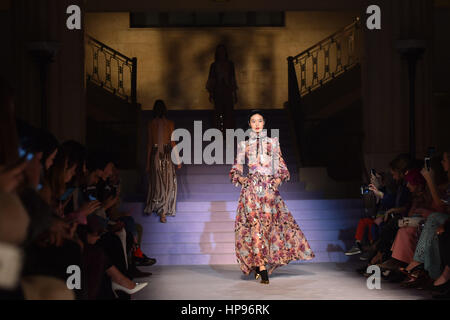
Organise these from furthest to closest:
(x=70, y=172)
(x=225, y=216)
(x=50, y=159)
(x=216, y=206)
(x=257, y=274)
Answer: (x=216, y=206) → (x=225, y=216) → (x=257, y=274) → (x=70, y=172) → (x=50, y=159)

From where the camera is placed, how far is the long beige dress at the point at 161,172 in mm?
9578

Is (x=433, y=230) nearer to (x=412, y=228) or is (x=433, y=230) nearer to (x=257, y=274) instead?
(x=412, y=228)

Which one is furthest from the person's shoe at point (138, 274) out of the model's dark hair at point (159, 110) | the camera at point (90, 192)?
the model's dark hair at point (159, 110)

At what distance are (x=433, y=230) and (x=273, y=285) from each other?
1585 millimetres

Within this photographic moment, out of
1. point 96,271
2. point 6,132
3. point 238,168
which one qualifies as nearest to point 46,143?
point 96,271

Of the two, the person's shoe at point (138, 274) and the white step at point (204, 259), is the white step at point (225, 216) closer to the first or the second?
the white step at point (204, 259)

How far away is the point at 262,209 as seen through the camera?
7223 mm

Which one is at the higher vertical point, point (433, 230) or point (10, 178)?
point (10, 178)

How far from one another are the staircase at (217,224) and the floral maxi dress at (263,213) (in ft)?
5.29


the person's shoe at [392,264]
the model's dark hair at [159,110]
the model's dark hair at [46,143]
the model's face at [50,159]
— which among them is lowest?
the person's shoe at [392,264]

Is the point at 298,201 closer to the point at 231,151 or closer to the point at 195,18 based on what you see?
the point at 231,151

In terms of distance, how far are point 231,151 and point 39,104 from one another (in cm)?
380

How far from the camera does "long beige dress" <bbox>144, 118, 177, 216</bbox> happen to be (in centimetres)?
958

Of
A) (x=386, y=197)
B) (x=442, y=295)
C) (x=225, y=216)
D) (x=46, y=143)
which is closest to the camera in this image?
(x=46, y=143)
